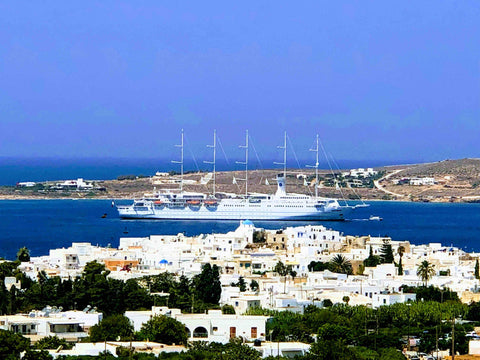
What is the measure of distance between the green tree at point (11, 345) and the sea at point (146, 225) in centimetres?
2523

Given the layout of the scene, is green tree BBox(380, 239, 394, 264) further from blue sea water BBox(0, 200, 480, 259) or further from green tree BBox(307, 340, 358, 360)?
green tree BBox(307, 340, 358, 360)

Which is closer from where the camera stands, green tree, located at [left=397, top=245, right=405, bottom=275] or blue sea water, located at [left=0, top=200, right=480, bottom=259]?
green tree, located at [left=397, top=245, right=405, bottom=275]

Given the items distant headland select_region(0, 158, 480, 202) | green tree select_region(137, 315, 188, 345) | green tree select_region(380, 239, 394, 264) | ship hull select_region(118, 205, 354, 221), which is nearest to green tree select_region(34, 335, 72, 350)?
green tree select_region(137, 315, 188, 345)

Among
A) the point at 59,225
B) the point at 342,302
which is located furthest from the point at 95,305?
the point at 59,225

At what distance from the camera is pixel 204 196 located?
94.2 meters

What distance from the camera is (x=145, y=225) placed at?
3194 inches

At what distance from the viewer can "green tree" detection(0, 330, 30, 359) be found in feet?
73.5

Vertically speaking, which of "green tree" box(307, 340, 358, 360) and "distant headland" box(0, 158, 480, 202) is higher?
"distant headland" box(0, 158, 480, 202)

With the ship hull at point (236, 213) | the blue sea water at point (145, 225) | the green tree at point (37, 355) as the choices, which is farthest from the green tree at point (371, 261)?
the ship hull at point (236, 213)

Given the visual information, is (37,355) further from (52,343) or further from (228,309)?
(228,309)

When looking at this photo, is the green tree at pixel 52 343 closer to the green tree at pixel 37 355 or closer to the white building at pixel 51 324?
the white building at pixel 51 324

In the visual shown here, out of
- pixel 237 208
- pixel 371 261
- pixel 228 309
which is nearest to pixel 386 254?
pixel 371 261

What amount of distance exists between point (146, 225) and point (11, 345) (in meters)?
58.5

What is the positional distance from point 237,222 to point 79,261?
4588cm
